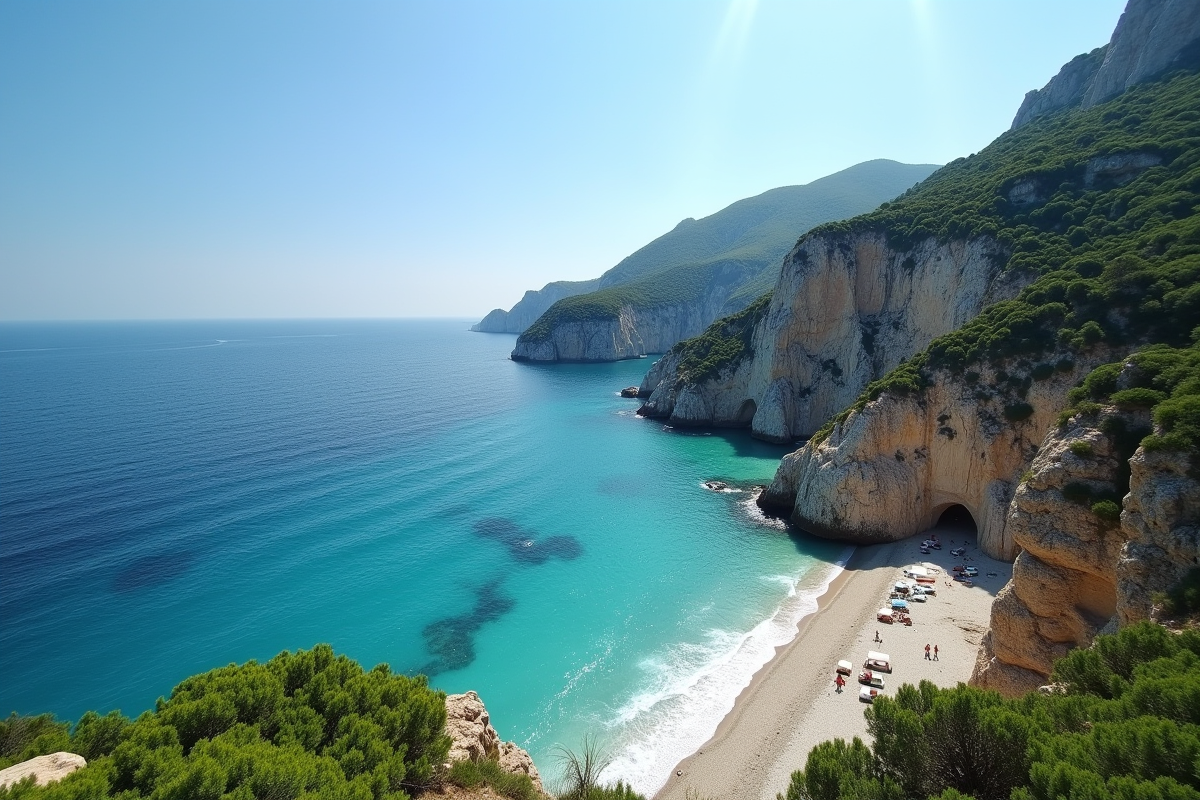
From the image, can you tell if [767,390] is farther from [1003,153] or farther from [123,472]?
[123,472]

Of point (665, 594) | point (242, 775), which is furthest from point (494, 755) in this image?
point (665, 594)

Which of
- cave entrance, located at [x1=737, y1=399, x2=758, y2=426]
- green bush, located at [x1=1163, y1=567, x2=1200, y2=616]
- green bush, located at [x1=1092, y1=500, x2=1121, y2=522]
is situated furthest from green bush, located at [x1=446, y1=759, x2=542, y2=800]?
cave entrance, located at [x1=737, y1=399, x2=758, y2=426]

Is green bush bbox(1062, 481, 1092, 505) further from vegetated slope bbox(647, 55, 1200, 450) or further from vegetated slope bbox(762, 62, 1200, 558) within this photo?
vegetated slope bbox(647, 55, 1200, 450)

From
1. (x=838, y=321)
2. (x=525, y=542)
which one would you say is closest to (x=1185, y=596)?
(x=525, y=542)

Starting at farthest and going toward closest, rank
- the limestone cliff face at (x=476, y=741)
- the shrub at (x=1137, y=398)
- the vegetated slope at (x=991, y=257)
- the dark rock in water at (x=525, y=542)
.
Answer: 1. the dark rock in water at (x=525, y=542)
2. the vegetated slope at (x=991, y=257)
3. the shrub at (x=1137, y=398)
4. the limestone cliff face at (x=476, y=741)

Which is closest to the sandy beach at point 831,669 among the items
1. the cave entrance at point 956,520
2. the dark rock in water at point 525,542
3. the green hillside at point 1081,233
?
the cave entrance at point 956,520

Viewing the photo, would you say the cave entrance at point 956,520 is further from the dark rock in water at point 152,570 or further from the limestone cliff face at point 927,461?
the dark rock in water at point 152,570

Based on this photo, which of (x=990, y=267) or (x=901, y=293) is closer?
(x=990, y=267)
